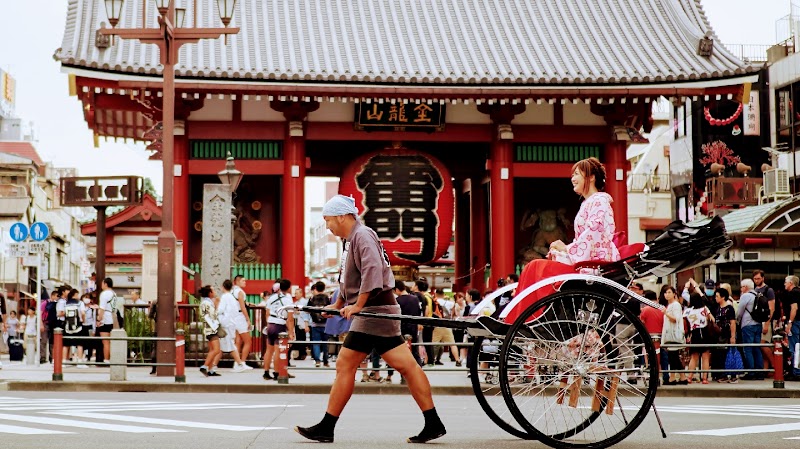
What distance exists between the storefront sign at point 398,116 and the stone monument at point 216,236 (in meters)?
4.28

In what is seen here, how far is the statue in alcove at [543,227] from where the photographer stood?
2680 centimetres

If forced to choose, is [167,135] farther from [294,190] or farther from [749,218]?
[749,218]

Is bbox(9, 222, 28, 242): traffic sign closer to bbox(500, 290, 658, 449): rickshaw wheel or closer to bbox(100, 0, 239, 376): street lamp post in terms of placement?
bbox(100, 0, 239, 376): street lamp post

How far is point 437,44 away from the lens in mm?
26438

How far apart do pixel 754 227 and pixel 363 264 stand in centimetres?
2141

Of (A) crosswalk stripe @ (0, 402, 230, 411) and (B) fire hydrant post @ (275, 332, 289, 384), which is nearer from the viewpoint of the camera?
(A) crosswalk stripe @ (0, 402, 230, 411)

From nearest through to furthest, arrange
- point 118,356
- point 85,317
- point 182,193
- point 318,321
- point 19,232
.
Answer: point 118,356 → point 318,321 → point 85,317 → point 19,232 → point 182,193

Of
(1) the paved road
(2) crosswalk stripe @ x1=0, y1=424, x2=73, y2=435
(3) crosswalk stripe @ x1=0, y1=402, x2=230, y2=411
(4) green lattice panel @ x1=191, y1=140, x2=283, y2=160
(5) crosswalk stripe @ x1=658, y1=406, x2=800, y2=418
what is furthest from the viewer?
(4) green lattice panel @ x1=191, y1=140, x2=283, y2=160

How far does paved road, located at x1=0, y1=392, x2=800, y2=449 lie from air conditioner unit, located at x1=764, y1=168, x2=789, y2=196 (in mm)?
24182

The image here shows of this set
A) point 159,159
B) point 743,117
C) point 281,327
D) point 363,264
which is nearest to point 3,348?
point 159,159

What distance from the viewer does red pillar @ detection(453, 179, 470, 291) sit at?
29984mm

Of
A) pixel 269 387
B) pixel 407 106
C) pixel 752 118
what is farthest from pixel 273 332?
pixel 752 118

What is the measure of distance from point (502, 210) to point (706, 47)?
236 inches

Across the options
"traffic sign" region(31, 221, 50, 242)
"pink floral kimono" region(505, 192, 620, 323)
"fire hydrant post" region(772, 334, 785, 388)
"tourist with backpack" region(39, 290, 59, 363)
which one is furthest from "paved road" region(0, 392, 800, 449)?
"traffic sign" region(31, 221, 50, 242)
